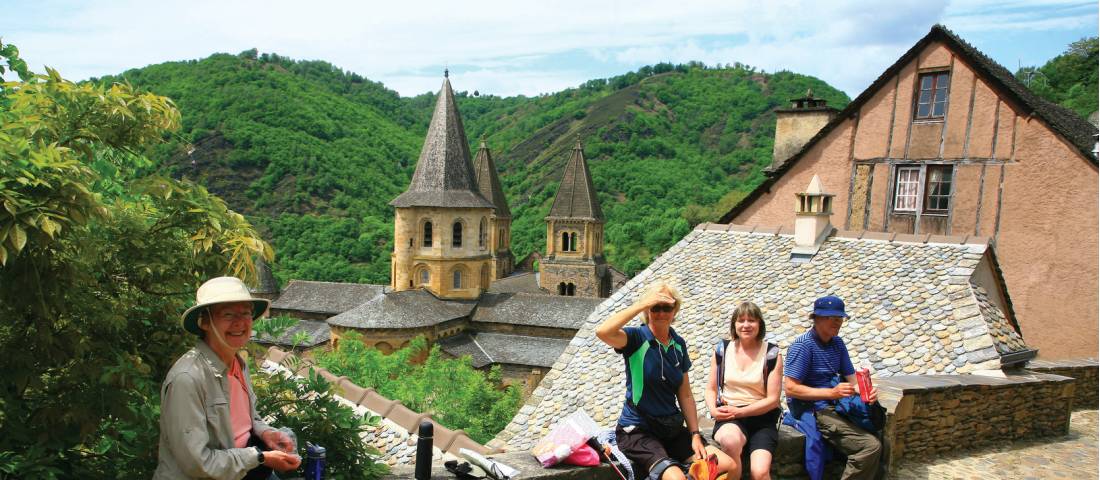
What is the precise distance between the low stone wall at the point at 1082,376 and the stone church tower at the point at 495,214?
3162cm

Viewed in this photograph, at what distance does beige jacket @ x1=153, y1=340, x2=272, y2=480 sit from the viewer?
2.64 metres

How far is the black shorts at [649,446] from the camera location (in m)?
3.98

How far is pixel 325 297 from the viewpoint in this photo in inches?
1419

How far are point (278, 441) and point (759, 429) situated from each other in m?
2.96

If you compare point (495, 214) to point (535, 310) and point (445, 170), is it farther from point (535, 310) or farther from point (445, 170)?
point (535, 310)

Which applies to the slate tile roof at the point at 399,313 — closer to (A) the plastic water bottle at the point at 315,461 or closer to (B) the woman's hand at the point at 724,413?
(B) the woman's hand at the point at 724,413

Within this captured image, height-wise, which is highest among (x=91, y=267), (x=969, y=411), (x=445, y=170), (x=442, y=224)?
(x=445, y=170)

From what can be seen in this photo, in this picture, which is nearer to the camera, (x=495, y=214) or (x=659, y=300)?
(x=659, y=300)

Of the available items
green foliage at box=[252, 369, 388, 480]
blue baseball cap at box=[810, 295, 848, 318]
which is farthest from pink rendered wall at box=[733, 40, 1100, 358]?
green foliage at box=[252, 369, 388, 480]

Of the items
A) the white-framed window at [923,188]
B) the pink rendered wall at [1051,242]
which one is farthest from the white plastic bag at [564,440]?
the white-framed window at [923,188]

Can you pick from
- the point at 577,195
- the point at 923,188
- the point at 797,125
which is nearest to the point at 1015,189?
the point at 923,188

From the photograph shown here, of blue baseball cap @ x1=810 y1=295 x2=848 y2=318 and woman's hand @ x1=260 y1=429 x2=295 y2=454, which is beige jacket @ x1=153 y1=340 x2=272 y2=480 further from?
blue baseball cap @ x1=810 y1=295 x2=848 y2=318

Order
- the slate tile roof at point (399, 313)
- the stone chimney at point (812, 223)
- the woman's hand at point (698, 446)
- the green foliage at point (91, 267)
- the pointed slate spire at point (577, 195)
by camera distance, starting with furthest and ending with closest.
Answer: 1. the pointed slate spire at point (577, 195)
2. the slate tile roof at point (399, 313)
3. the stone chimney at point (812, 223)
4. the woman's hand at point (698, 446)
5. the green foliage at point (91, 267)

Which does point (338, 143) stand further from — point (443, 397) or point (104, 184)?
Result: point (104, 184)
